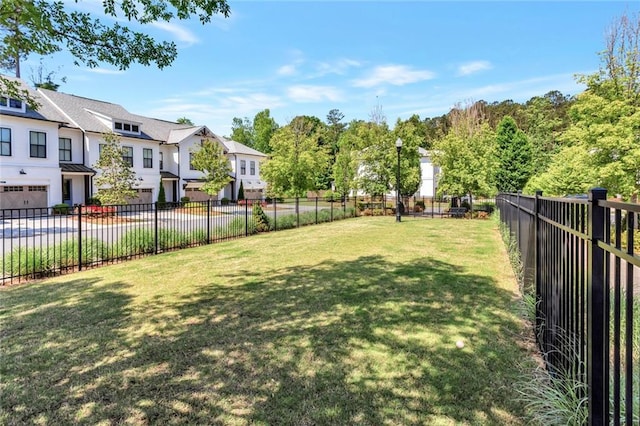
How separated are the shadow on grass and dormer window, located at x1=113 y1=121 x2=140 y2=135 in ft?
88.5

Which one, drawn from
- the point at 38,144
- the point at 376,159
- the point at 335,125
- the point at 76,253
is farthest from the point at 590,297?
the point at 335,125

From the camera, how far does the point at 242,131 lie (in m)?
65.3

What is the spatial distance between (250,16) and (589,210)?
8.38 meters

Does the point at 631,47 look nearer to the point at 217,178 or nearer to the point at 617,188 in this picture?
the point at 617,188

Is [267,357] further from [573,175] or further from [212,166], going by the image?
[212,166]

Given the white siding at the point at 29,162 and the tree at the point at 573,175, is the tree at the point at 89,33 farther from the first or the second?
the white siding at the point at 29,162

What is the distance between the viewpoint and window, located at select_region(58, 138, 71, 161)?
25.6 meters

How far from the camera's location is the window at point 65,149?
25.6 m

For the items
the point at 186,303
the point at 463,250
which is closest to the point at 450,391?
the point at 186,303

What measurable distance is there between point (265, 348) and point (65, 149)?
28718 mm

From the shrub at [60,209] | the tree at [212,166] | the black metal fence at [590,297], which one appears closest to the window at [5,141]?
the shrub at [60,209]

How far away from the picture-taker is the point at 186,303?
5.22m

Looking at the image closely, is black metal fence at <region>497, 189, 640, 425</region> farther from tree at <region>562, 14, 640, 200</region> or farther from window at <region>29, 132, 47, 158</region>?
window at <region>29, 132, 47, 158</region>

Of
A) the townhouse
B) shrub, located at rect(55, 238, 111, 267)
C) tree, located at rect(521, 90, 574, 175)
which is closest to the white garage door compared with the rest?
the townhouse
